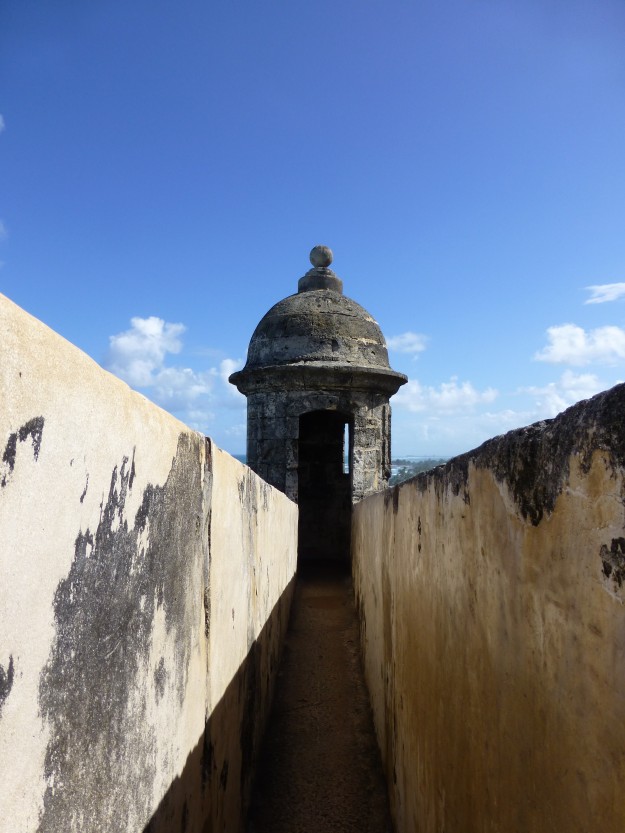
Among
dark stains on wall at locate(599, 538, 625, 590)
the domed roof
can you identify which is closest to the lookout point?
dark stains on wall at locate(599, 538, 625, 590)

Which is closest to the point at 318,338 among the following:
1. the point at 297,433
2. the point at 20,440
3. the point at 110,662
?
the point at 297,433

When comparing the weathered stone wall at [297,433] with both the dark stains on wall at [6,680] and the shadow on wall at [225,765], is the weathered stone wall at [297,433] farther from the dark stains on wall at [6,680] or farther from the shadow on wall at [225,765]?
Result: the dark stains on wall at [6,680]

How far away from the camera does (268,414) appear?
10.3 m

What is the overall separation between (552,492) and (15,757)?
79 centimetres

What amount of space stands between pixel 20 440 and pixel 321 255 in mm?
11394

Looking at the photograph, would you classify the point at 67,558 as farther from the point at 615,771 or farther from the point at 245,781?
the point at 245,781

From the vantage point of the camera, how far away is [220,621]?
2080mm

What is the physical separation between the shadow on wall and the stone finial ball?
29.7ft

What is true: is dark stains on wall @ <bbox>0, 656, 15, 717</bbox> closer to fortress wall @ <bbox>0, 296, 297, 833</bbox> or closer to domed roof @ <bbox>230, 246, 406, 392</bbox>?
fortress wall @ <bbox>0, 296, 297, 833</bbox>

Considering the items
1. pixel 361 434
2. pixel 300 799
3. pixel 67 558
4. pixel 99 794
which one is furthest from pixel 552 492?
pixel 361 434

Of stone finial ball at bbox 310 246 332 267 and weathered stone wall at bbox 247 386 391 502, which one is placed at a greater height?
stone finial ball at bbox 310 246 332 267

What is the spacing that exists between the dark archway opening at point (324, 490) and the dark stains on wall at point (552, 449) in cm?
1105

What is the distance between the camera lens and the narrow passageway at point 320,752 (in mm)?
2912

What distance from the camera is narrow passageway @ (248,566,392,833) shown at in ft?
9.55
